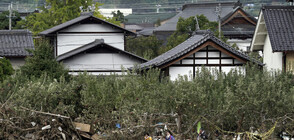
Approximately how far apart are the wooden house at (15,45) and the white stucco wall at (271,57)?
16867mm

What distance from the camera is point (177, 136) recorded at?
13531 mm

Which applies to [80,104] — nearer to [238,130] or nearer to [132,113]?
[132,113]

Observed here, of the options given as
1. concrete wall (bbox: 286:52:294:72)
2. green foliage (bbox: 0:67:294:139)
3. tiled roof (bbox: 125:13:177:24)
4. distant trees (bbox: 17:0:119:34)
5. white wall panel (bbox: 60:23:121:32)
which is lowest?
green foliage (bbox: 0:67:294:139)

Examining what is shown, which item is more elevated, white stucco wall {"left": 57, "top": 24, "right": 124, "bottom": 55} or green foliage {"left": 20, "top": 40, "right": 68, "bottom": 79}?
white stucco wall {"left": 57, "top": 24, "right": 124, "bottom": 55}

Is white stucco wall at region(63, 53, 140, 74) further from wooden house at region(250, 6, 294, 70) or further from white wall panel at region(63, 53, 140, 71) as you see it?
wooden house at region(250, 6, 294, 70)

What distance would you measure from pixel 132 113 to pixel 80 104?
2.39 metres

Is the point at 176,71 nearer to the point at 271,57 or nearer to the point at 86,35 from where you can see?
the point at 271,57

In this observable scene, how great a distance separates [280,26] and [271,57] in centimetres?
242

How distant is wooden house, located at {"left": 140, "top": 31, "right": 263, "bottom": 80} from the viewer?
75.0 feet

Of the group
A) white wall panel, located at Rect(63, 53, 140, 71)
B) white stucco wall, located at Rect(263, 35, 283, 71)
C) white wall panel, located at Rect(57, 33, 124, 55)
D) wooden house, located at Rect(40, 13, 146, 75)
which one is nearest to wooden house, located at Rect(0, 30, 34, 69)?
wooden house, located at Rect(40, 13, 146, 75)

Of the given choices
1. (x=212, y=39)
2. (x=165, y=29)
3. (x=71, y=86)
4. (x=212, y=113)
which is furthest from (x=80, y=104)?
(x=165, y=29)

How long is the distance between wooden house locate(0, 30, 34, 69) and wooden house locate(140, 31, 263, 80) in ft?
51.3

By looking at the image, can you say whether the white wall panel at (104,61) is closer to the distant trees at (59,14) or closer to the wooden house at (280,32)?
the wooden house at (280,32)

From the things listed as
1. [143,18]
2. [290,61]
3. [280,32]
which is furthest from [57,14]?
[143,18]
